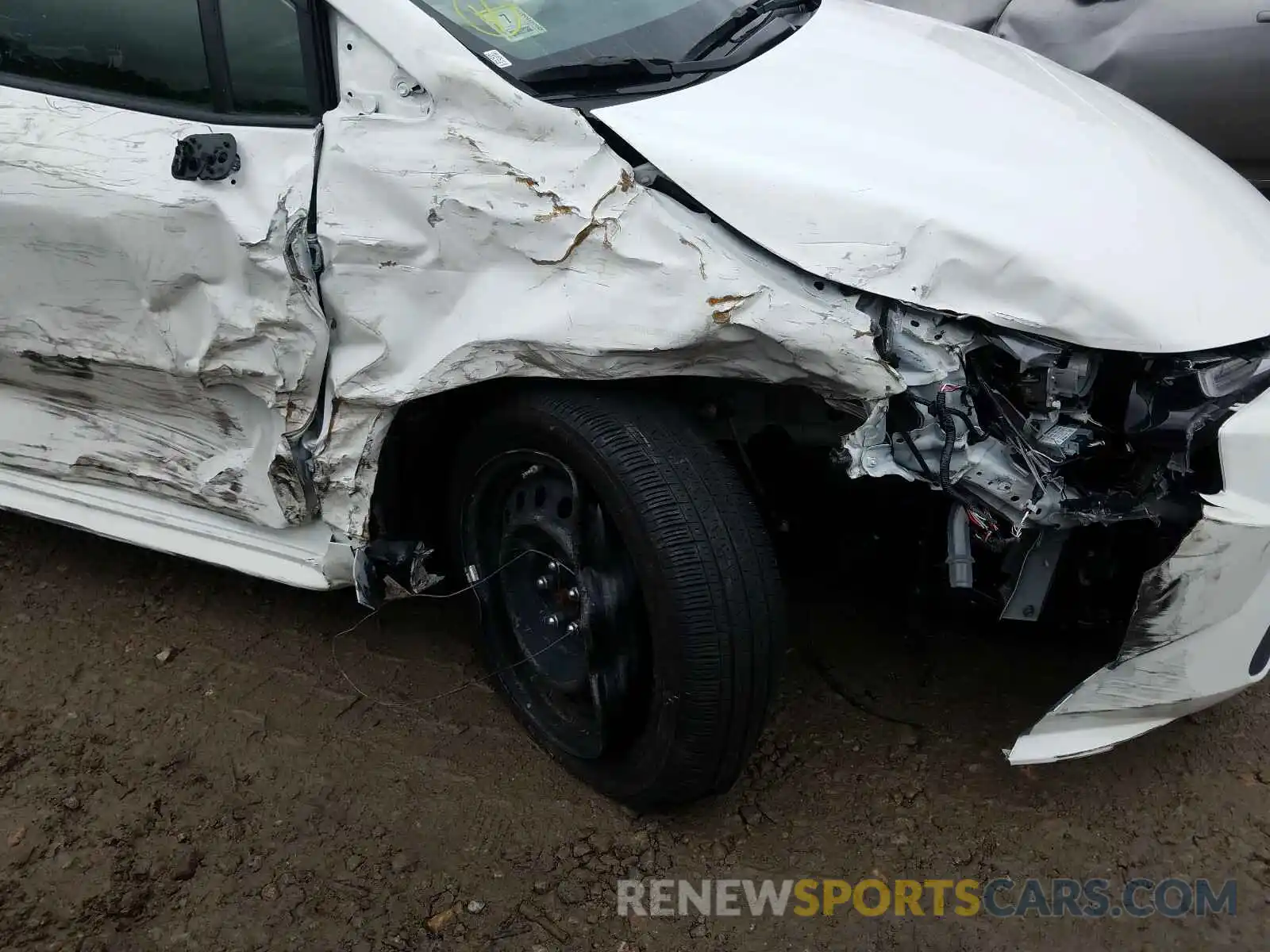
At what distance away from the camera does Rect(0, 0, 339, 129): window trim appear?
7.61 feet

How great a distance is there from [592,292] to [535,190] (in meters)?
0.23

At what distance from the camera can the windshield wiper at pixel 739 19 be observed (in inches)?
99.6

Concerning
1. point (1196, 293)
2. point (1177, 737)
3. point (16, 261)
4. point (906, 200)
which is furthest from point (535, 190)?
point (1177, 737)

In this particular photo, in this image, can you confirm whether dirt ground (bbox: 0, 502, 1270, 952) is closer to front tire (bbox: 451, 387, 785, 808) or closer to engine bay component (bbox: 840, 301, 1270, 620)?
front tire (bbox: 451, 387, 785, 808)

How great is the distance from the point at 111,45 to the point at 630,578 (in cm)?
172

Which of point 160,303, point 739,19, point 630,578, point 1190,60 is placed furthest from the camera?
point 1190,60

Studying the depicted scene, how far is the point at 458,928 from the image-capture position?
2.26 m

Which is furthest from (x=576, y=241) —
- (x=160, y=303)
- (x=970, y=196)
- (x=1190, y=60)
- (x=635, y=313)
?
(x=1190, y=60)

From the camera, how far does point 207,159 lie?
2.40 metres

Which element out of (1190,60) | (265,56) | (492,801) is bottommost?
(492,801)

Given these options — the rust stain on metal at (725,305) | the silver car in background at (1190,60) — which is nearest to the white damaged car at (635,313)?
the rust stain on metal at (725,305)

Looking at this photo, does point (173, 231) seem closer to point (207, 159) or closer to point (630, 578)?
point (207, 159)

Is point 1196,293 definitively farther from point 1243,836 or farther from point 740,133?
point 1243,836

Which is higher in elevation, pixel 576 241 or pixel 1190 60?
pixel 1190 60
